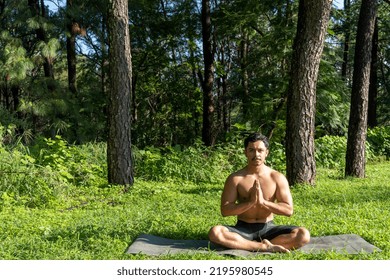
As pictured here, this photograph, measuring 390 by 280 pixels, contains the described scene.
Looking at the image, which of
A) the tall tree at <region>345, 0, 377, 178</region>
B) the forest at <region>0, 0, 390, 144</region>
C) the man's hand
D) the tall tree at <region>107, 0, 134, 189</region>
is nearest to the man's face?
the man's hand

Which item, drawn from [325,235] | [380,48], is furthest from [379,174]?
→ [380,48]

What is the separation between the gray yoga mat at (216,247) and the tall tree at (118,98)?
4312mm

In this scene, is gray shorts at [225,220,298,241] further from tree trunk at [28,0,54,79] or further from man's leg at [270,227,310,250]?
tree trunk at [28,0,54,79]

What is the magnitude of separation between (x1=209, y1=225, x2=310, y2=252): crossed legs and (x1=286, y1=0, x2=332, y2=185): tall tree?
14.2 feet

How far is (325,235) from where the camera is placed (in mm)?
5547

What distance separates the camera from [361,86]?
10797mm

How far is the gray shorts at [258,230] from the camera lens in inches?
197

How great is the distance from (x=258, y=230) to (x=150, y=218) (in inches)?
76.8

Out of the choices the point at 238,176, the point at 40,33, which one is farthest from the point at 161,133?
the point at 238,176

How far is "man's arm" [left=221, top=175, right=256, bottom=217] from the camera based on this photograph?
484 cm

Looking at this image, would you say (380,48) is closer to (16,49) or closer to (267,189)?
(16,49)

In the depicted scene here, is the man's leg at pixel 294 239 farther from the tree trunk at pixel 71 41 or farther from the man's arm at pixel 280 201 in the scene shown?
the tree trunk at pixel 71 41

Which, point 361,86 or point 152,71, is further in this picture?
point 152,71

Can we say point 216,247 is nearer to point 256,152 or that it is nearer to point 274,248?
point 274,248
